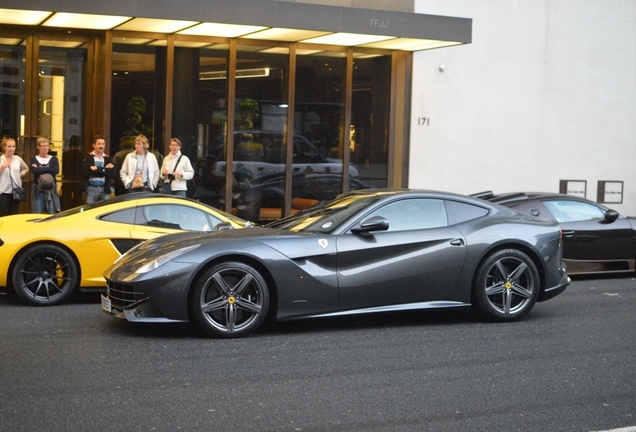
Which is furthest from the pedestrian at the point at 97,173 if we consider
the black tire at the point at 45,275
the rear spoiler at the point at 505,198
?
the rear spoiler at the point at 505,198

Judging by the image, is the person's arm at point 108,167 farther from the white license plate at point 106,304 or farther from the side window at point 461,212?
the side window at point 461,212

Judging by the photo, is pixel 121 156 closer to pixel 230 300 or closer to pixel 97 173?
pixel 97 173

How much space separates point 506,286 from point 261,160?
9398 mm

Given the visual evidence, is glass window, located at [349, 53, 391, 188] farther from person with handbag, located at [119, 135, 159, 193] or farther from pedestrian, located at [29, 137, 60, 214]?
pedestrian, located at [29, 137, 60, 214]

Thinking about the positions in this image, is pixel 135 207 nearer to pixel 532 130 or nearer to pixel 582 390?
pixel 582 390

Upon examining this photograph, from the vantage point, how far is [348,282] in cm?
852

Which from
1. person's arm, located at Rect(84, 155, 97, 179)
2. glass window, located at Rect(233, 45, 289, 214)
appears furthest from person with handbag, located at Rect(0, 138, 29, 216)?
glass window, located at Rect(233, 45, 289, 214)

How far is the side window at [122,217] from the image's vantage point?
35.1ft

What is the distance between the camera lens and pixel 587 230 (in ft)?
43.5

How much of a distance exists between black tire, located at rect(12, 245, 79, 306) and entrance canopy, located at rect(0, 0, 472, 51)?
5478 millimetres

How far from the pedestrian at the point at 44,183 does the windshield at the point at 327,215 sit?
5.73 meters

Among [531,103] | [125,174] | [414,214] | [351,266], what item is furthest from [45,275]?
[531,103]

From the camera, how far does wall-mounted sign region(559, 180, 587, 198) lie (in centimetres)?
2130

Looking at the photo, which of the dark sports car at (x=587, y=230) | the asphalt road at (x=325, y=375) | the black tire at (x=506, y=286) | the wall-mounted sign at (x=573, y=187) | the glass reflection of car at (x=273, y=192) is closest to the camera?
the asphalt road at (x=325, y=375)
